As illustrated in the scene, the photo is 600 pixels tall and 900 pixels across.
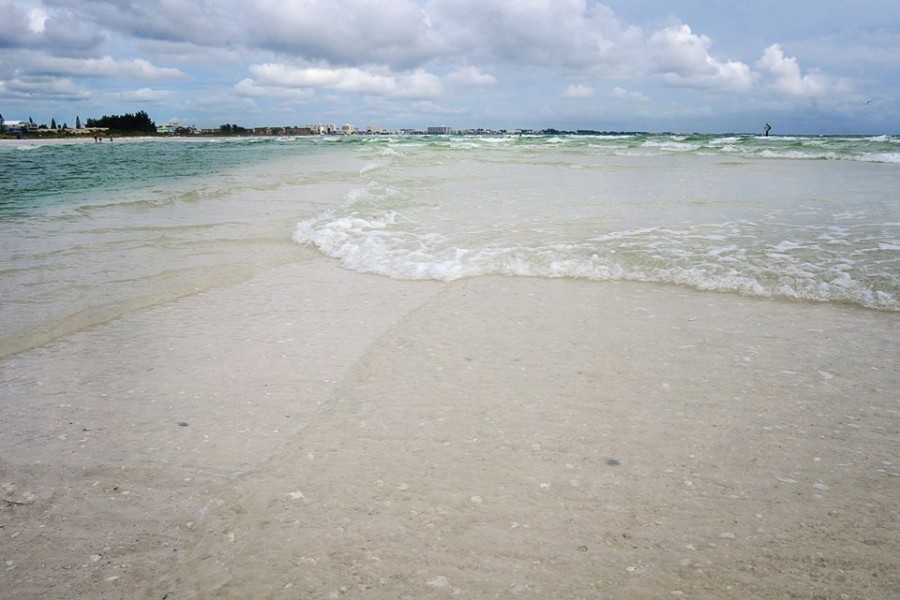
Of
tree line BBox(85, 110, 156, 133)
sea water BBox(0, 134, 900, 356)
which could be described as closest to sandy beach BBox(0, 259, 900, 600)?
sea water BBox(0, 134, 900, 356)

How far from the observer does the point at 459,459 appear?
2498mm

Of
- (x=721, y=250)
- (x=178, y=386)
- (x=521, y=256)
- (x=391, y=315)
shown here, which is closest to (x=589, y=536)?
(x=178, y=386)

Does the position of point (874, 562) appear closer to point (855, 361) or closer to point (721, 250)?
point (855, 361)

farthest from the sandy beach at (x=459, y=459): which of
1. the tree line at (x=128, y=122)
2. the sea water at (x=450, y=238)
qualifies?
the tree line at (x=128, y=122)

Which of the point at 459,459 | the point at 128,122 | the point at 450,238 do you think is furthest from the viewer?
the point at 128,122

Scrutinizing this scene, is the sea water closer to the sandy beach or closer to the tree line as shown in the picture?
the sandy beach

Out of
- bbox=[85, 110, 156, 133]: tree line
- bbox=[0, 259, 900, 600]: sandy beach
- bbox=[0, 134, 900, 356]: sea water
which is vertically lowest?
bbox=[0, 259, 900, 600]: sandy beach

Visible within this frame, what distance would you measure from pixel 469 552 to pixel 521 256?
4375 millimetres

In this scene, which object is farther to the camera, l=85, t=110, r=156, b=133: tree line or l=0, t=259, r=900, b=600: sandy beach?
l=85, t=110, r=156, b=133: tree line

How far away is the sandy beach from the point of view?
1858 mm

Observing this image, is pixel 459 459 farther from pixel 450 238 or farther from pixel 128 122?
pixel 128 122

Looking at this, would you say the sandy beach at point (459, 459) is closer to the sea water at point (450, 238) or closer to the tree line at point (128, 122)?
the sea water at point (450, 238)

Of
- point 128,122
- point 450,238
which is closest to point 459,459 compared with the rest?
point 450,238

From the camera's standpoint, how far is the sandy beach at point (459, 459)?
73.2 inches
